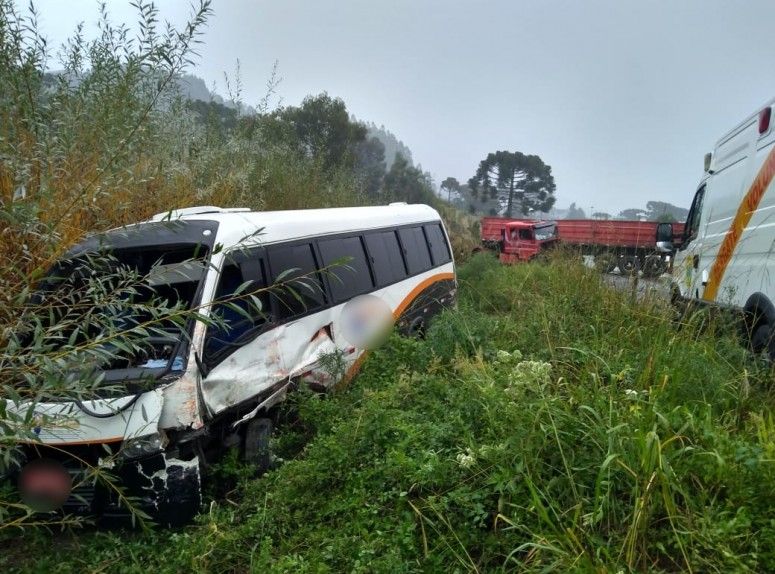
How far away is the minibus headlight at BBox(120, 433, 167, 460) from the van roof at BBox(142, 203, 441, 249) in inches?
50.2

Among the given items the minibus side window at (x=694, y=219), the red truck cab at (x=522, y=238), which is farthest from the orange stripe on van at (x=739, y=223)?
the red truck cab at (x=522, y=238)

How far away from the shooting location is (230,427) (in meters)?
4.07

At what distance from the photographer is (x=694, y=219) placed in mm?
8258

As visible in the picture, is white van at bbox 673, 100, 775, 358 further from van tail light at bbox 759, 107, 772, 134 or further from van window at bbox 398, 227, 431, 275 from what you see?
van window at bbox 398, 227, 431, 275

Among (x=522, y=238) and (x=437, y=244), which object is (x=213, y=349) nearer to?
(x=437, y=244)

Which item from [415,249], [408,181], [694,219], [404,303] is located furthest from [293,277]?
[408,181]

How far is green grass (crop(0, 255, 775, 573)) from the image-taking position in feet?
7.95

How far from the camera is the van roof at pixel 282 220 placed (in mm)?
4363

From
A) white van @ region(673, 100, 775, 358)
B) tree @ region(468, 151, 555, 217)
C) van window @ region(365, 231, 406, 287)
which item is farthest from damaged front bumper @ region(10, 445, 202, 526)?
tree @ region(468, 151, 555, 217)

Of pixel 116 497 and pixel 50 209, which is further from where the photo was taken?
pixel 116 497

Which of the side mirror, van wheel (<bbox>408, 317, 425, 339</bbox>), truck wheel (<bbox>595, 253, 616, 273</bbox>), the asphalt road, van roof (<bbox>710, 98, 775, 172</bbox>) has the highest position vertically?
van roof (<bbox>710, 98, 775, 172</bbox>)

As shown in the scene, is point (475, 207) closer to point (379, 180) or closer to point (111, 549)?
point (379, 180)

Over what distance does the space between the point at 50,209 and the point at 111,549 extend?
6.90 feet

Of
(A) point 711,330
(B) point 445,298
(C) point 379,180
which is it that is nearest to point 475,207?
(C) point 379,180
